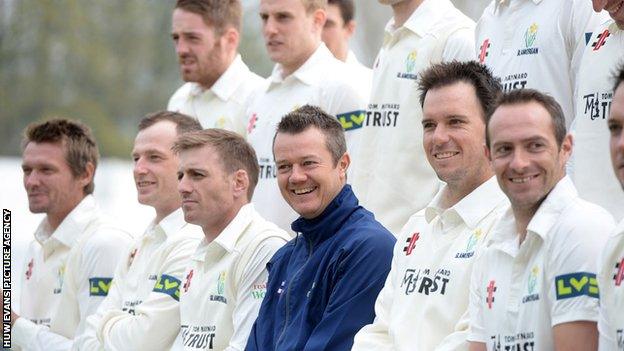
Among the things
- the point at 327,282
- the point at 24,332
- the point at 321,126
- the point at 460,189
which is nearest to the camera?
the point at 460,189

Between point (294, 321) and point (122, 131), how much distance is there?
2570cm

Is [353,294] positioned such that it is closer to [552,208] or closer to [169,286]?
[552,208]

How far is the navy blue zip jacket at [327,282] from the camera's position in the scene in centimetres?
653

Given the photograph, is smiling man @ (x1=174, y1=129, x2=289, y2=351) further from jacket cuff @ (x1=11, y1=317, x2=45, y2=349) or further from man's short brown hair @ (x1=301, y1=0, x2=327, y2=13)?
jacket cuff @ (x1=11, y1=317, x2=45, y2=349)

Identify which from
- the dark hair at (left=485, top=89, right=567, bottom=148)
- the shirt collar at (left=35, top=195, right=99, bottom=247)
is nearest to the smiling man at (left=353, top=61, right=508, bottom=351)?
the dark hair at (left=485, top=89, right=567, bottom=148)

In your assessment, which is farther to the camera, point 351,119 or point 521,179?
point 351,119

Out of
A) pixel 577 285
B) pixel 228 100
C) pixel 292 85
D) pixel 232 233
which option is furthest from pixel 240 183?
pixel 577 285

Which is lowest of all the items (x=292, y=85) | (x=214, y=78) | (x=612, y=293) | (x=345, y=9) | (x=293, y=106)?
(x=612, y=293)

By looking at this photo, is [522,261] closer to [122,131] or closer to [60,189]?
[60,189]

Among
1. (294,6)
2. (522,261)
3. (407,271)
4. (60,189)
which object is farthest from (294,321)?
(60,189)

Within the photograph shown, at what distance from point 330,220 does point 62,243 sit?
2.85 m

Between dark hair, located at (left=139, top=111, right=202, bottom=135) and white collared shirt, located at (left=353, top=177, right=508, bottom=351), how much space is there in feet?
7.98

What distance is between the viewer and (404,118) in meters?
7.54

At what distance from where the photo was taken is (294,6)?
8.49m
